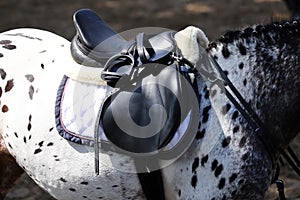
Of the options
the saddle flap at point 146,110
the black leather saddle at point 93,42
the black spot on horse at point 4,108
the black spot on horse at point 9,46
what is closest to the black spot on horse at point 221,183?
the saddle flap at point 146,110

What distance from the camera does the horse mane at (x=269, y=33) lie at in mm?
2547

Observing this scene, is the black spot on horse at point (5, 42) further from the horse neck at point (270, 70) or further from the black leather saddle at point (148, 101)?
the horse neck at point (270, 70)

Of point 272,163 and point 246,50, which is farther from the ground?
point 246,50

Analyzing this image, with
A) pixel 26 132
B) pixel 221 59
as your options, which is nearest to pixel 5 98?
pixel 26 132

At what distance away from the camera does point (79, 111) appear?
2.65 m

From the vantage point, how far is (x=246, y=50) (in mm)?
2547

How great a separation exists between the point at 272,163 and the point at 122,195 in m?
0.60

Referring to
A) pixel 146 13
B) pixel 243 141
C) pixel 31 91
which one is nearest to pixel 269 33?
pixel 243 141

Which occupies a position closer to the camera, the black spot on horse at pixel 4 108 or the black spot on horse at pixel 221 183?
the black spot on horse at pixel 221 183

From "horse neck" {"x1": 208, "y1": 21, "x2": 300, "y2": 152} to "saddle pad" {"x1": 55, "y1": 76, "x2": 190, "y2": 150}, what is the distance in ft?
1.68

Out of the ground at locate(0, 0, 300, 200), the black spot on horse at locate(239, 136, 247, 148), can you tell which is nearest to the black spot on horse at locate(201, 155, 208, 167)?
the black spot on horse at locate(239, 136, 247, 148)

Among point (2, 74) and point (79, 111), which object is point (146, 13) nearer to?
point (2, 74)

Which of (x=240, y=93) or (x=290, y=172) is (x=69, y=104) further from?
(x=290, y=172)

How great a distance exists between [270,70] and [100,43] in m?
0.69
